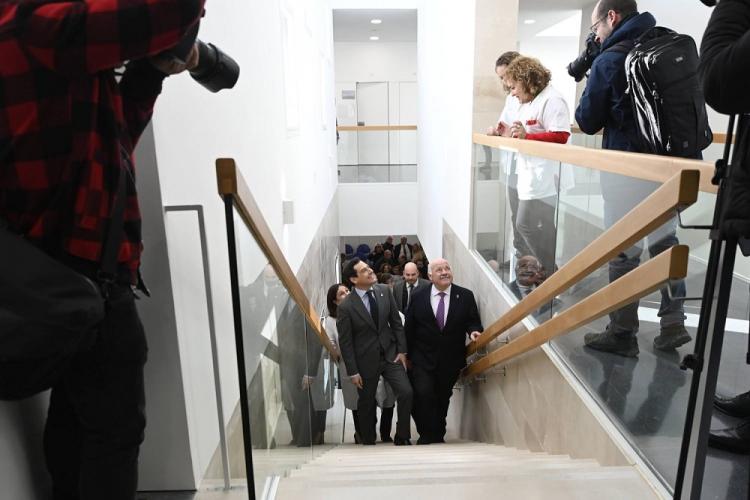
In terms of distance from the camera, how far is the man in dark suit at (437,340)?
5.23 metres

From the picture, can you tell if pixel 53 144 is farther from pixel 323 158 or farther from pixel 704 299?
pixel 323 158

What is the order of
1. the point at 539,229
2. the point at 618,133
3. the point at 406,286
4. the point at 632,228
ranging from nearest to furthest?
the point at 632,228, the point at 618,133, the point at 539,229, the point at 406,286

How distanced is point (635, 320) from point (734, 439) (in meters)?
0.57

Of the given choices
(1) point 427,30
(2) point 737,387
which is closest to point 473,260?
(2) point 737,387

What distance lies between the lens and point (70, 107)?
3.80 ft

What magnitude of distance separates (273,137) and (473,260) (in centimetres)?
267

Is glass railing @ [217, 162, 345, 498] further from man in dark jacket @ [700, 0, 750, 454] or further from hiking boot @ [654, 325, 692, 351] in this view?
hiking boot @ [654, 325, 692, 351]

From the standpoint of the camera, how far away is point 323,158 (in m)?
9.61

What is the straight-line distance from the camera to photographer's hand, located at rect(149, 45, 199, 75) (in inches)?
48.4

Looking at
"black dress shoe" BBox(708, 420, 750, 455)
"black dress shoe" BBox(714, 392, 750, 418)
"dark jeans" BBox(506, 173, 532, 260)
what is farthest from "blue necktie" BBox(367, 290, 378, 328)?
"black dress shoe" BBox(708, 420, 750, 455)

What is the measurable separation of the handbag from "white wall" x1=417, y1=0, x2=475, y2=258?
5.39m

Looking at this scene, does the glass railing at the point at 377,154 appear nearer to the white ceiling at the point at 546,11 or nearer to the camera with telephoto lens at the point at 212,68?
the white ceiling at the point at 546,11

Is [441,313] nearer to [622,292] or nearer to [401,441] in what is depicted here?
[401,441]

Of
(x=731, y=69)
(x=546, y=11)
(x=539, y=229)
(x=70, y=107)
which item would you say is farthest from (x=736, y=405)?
(x=546, y=11)
